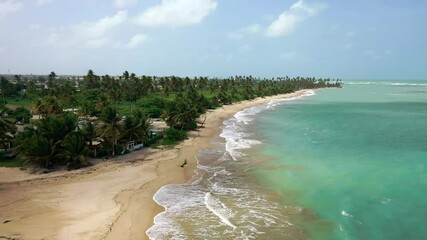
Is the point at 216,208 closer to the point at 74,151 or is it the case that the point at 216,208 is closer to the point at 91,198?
the point at 91,198

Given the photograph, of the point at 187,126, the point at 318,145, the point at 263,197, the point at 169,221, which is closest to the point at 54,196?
the point at 169,221

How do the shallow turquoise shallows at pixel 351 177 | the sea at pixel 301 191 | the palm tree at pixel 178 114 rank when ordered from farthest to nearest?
1. the palm tree at pixel 178 114
2. the shallow turquoise shallows at pixel 351 177
3. the sea at pixel 301 191

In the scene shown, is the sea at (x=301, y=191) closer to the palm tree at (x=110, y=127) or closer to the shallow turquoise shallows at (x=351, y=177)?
the shallow turquoise shallows at (x=351, y=177)

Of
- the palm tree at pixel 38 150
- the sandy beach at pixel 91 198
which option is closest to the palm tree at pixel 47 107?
the sandy beach at pixel 91 198

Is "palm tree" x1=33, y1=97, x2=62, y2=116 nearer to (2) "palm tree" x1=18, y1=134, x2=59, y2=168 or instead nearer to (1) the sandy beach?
(1) the sandy beach

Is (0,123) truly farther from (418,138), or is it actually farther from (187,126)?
(418,138)

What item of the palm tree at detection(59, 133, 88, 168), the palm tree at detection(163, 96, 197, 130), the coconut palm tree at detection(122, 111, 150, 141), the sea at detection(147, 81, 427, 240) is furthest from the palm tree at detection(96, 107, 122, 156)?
the palm tree at detection(163, 96, 197, 130)
